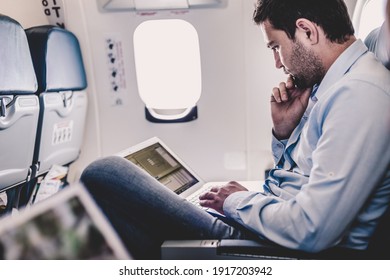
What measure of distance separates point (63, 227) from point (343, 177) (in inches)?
27.1

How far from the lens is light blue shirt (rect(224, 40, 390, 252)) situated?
1.00m

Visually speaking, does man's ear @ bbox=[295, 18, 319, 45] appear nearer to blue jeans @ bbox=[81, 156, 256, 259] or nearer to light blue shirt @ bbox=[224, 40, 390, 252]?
light blue shirt @ bbox=[224, 40, 390, 252]

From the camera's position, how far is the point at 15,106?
1.84m

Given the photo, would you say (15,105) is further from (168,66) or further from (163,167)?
(168,66)

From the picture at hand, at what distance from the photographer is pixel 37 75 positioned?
6.89 ft

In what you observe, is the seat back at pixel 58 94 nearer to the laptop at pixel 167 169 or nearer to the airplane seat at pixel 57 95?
the airplane seat at pixel 57 95

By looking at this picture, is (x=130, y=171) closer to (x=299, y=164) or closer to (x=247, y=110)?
(x=299, y=164)

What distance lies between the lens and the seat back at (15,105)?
5.73 feet

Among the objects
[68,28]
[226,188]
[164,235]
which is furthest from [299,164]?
[68,28]

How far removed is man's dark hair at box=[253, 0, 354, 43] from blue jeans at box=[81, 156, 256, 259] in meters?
0.66

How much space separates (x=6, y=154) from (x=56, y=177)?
21.8 inches

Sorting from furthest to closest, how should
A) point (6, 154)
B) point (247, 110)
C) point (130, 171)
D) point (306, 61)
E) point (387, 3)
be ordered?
point (247, 110), point (6, 154), point (306, 61), point (130, 171), point (387, 3)

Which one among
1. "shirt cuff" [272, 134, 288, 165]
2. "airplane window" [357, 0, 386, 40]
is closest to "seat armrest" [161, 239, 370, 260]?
"shirt cuff" [272, 134, 288, 165]

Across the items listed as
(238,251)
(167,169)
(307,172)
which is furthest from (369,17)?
(238,251)
